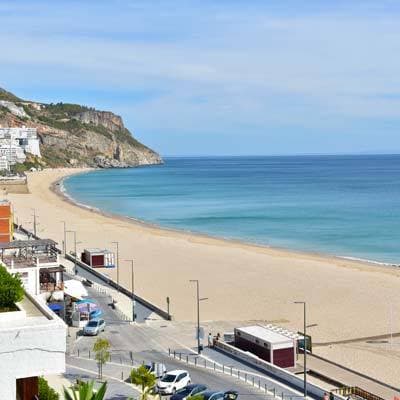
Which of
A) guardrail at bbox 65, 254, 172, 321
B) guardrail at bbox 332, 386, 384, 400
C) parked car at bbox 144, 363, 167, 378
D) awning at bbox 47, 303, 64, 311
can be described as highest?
awning at bbox 47, 303, 64, 311

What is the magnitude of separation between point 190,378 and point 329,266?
31934mm

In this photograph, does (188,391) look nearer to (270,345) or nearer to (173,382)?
(173,382)

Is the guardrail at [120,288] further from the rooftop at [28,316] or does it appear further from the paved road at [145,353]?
the rooftop at [28,316]

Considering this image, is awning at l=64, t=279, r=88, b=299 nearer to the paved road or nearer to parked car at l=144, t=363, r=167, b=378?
the paved road

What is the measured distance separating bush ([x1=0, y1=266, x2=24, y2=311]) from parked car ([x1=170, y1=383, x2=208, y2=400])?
12748 millimetres

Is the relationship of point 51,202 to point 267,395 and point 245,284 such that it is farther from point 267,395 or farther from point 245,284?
point 267,395

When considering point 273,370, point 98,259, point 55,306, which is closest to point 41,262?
point 55,306

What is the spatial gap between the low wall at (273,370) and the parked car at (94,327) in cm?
602

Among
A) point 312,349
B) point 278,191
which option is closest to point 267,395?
point 312,349

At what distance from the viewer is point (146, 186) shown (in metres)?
171

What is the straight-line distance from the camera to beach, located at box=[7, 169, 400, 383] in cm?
3712

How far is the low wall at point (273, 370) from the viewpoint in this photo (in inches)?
1000

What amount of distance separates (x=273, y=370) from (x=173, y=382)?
4919 millimetres

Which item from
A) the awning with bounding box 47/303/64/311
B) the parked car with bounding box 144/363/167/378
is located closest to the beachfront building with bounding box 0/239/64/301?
the awning with bounding box 47/303/64/311
